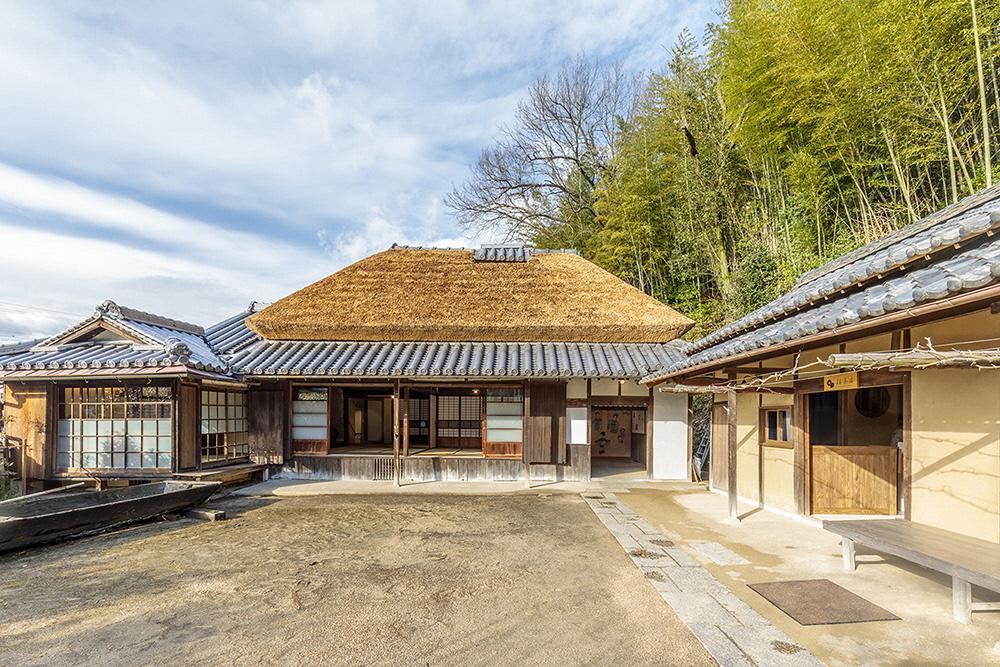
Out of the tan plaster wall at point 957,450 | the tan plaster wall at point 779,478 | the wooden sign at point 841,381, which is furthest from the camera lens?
the tan plaster wall at point 779,478

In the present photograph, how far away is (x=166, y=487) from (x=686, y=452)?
8528 mm

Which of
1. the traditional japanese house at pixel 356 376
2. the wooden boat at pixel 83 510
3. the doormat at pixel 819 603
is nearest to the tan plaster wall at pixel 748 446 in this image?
the traditional japanese house at pixel 356 376

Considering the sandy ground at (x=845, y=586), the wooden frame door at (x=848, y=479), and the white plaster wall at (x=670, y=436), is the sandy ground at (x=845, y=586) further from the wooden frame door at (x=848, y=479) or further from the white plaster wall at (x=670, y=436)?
the white plaster wall at (x=670, y=436)

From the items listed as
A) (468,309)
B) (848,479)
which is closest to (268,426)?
(468,309)

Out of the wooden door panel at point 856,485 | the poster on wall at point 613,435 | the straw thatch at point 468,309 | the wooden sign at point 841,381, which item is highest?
the straw thatch at point 468,309

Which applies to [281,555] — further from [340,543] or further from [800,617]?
[800,617]

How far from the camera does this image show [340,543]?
555 cm

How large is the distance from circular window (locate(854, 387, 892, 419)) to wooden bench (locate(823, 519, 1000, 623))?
3.25 m

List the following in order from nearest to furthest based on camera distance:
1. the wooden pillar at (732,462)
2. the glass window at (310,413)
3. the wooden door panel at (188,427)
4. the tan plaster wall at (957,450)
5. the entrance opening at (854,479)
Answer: the tan plaster wall at (957,450) < the entrance opening at (854,479) < the wooden pillar at (732,462) < the wooden door panel at (188,427) < the glass window at (310,413)

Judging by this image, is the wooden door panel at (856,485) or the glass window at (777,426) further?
the glass window at (777,426)

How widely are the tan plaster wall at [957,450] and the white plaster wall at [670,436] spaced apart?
4990 millimetres

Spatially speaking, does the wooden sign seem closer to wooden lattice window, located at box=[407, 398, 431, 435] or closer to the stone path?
the stone path

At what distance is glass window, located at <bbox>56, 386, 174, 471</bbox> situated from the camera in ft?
28.0

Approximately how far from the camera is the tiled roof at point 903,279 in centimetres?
291
